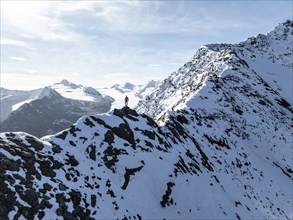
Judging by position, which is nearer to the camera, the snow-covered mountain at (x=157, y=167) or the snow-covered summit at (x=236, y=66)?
the snow-covered mountain at (x=157, y=167)

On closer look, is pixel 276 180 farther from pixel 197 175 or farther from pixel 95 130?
pixel 95 130

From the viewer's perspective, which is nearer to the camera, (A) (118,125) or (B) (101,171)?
(B) (101,171)

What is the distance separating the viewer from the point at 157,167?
31.5 m

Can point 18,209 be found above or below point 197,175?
above

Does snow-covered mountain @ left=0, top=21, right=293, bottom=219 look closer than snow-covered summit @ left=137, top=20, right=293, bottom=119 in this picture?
Yes

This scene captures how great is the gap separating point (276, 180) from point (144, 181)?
21685mm

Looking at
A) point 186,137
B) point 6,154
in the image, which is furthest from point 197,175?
point 6,154

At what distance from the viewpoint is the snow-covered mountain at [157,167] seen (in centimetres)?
2277

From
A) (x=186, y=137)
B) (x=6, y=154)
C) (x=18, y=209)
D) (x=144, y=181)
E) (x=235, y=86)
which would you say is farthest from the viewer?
(x=235, y=86)

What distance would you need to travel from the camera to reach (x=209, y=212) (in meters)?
30.2

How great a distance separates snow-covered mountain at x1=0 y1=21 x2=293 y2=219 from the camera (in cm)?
2277


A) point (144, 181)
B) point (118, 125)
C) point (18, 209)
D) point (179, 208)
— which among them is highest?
point (118, 125)

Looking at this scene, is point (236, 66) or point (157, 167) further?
point (236, 66)

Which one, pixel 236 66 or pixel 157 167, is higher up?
pixel 236 66
